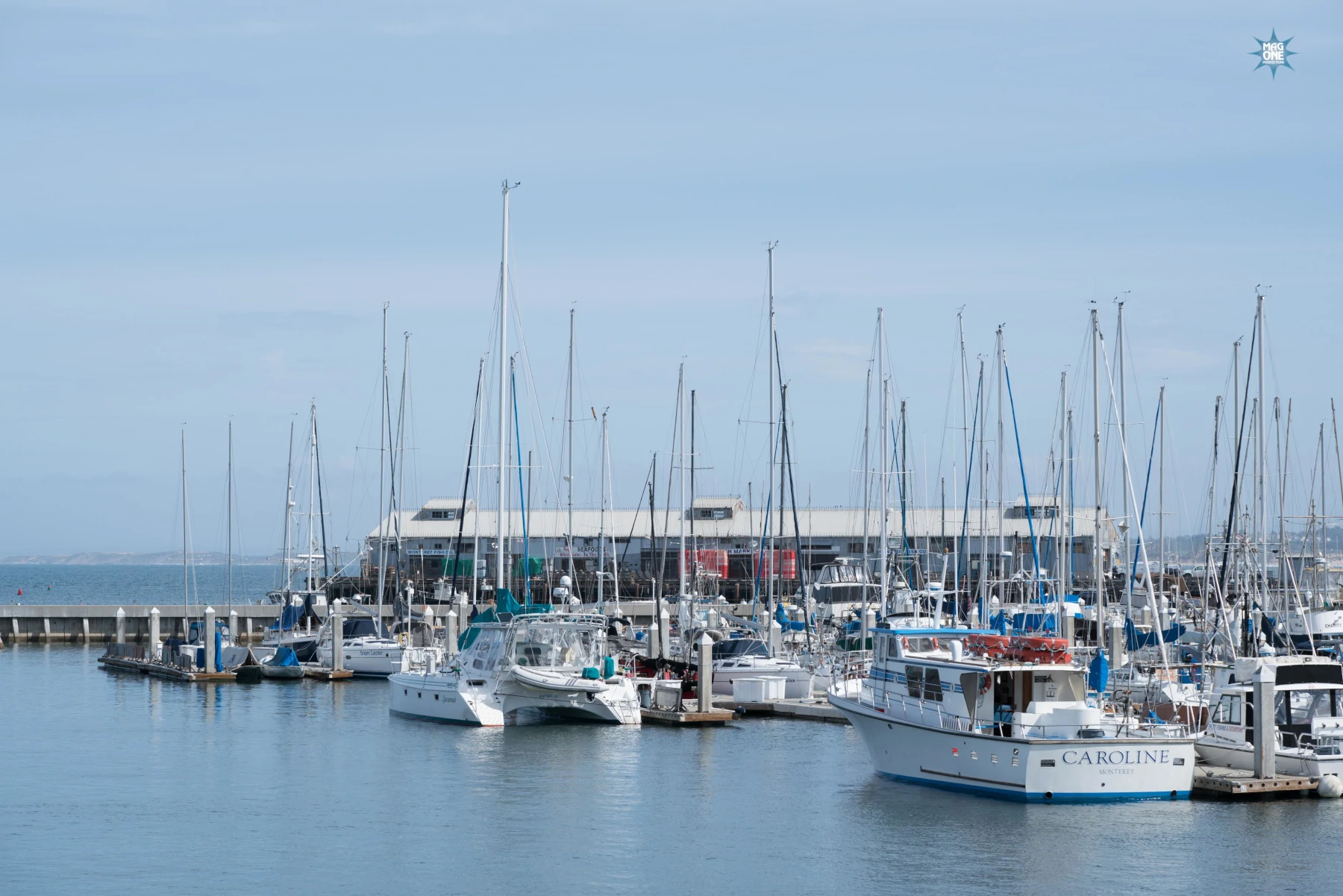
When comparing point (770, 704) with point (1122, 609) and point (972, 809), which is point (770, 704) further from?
point (1122, 609)

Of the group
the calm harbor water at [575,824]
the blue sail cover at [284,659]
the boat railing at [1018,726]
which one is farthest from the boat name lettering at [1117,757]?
the blue sail cover at [284,659]

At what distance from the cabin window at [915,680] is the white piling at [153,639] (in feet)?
134

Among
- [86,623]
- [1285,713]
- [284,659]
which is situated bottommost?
[86,623]

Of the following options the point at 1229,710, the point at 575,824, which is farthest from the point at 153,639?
the point at 1229,710

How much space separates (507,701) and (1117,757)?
769 inches

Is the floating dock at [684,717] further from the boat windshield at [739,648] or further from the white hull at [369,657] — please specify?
the white hull at [369,657]

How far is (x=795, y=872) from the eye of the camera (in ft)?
90.8

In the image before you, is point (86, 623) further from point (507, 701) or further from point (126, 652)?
point (507, 701)

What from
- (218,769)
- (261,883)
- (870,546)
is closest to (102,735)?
(218,769)

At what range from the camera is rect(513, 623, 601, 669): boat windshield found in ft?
149

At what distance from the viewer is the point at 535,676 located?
44.9 meters

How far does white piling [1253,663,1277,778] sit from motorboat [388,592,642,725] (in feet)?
59.5

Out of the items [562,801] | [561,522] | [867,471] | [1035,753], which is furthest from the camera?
[561,522]

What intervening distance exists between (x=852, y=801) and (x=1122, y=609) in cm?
3845
